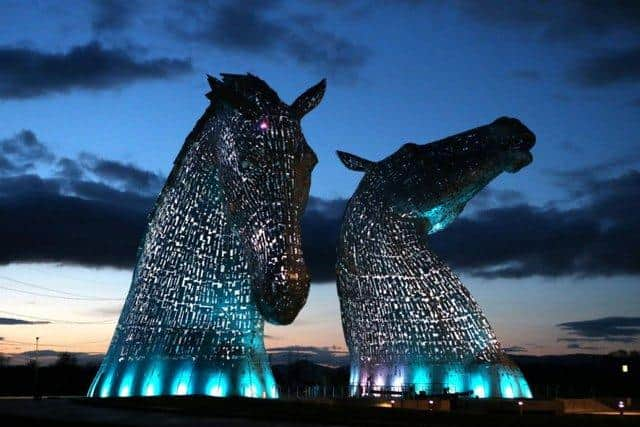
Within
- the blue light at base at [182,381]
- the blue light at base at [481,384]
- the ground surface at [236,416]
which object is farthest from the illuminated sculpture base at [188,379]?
the blue light at base at [481,384]

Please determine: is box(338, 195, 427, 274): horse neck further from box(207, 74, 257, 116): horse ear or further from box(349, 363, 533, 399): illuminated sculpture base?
box(207, 74, 257, 116): horse ear

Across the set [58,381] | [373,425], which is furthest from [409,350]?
[58,381]

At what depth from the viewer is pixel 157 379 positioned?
15328mm

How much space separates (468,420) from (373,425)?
1841 millimetres

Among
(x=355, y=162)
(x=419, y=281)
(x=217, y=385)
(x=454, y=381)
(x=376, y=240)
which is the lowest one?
(x=217, y=385)

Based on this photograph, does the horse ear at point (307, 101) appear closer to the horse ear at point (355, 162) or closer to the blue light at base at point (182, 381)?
the blue light at base at point (182, 381)

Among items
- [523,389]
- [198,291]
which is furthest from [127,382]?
[523,389]

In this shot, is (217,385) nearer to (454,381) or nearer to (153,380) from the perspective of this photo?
(153,380)

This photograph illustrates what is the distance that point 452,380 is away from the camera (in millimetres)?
20531

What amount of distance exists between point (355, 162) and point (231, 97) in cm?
936

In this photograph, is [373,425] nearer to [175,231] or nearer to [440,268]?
[175,231]

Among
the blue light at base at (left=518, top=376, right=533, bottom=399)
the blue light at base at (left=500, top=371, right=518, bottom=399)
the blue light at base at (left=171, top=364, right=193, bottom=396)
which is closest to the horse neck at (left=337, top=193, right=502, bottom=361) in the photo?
the blue light at base at (left=500, top=371, right=518, bottom=399)

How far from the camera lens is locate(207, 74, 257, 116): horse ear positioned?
A: 13.5 metres

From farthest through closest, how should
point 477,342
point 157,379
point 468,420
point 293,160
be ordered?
point 477,342
point 157,379
point 293,160
point 468,420
